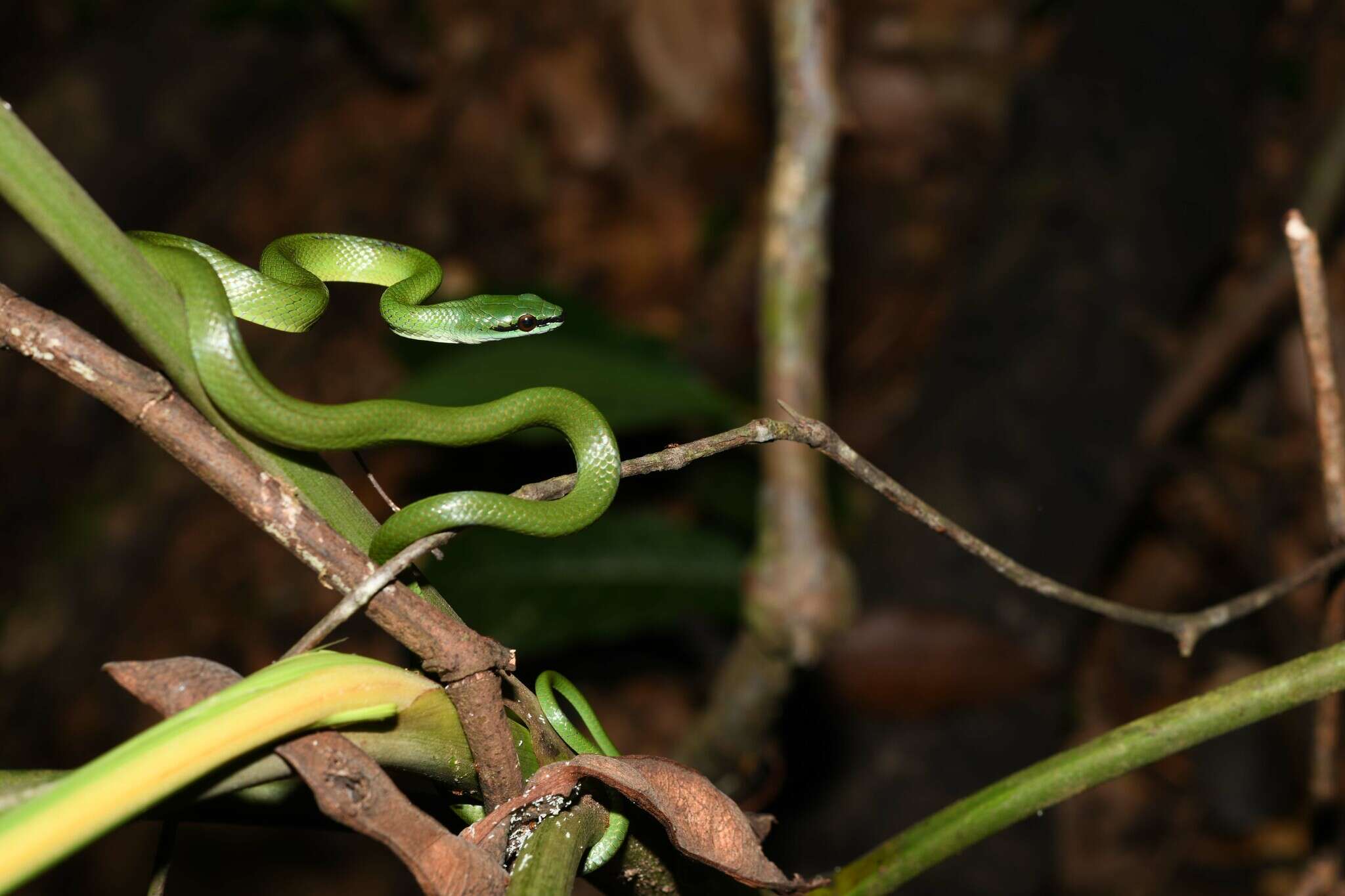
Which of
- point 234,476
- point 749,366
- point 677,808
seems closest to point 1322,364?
point 677,808

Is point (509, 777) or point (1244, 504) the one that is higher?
point (1244, 504)

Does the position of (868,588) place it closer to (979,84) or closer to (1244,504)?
(1244,504)

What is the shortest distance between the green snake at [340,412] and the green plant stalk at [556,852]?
416mm

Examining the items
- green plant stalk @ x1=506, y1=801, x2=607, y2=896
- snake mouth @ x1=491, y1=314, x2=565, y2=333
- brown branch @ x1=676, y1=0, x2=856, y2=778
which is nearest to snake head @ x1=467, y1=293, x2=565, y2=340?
snake mouth @ x1=491, y1=314, x2=565, y2=333

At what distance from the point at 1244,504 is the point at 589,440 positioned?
5878 millimetres

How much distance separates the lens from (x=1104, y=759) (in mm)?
1597

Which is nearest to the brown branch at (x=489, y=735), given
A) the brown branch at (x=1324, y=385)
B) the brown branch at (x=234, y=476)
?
the brown branch at (x=234, y=476)

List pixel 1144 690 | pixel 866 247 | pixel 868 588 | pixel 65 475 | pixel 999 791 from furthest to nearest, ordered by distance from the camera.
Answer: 1. pixel 866 247
2. pixel 65 475
3. pixel 1144 690
4. pixel 868 588
5. pixel 999 791

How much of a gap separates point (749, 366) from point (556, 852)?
233 inches

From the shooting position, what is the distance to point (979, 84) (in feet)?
27.9

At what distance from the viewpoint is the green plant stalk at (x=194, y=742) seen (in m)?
1.06

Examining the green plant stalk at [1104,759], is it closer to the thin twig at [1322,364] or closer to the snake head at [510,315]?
the thin twig at [1322,364]

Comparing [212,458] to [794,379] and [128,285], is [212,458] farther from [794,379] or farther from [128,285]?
[794,379]

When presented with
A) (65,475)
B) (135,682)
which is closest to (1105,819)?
(135,682)
